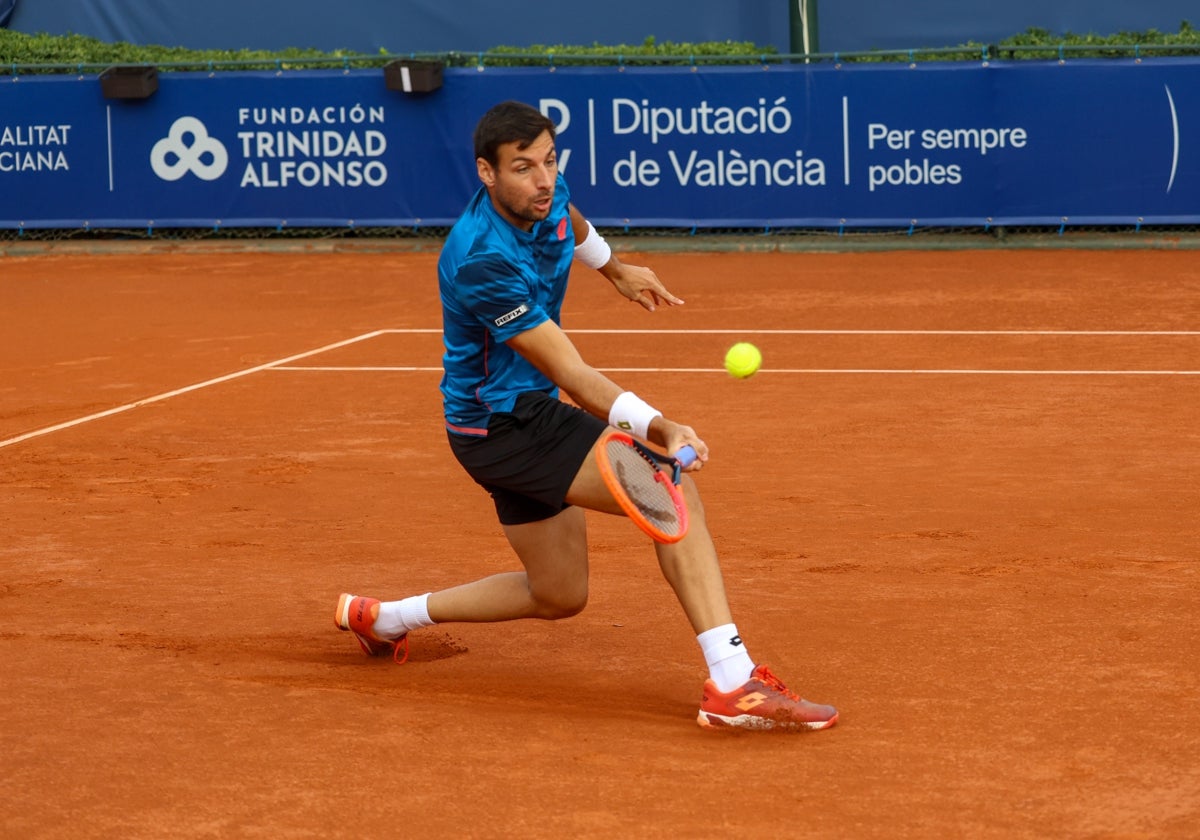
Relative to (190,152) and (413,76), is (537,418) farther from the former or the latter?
(190,152)

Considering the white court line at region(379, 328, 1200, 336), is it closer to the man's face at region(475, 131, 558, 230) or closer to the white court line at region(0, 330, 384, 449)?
the white court line at region(0, 330, 384, 449)

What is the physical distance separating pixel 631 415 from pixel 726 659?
2.29 ft

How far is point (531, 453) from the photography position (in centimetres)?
462

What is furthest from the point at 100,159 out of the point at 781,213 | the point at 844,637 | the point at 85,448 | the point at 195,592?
the point at 844,637

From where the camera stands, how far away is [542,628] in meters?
5.66

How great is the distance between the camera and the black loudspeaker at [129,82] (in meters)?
17.6

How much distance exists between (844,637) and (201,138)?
551 inches

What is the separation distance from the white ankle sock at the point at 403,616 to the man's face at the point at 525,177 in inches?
50.6

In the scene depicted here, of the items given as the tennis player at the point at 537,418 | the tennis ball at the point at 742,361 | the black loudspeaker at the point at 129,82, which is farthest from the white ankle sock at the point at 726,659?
the black loudspeaker at the point at 129,82

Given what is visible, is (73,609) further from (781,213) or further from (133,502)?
(781,213)

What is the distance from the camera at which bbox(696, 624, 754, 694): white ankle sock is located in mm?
4422

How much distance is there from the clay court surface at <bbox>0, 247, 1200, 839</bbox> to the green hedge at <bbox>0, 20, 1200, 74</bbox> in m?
4.82

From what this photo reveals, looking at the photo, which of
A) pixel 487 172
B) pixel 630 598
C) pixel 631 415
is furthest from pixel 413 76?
pixel 631 415

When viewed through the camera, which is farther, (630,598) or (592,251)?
(630,598)
